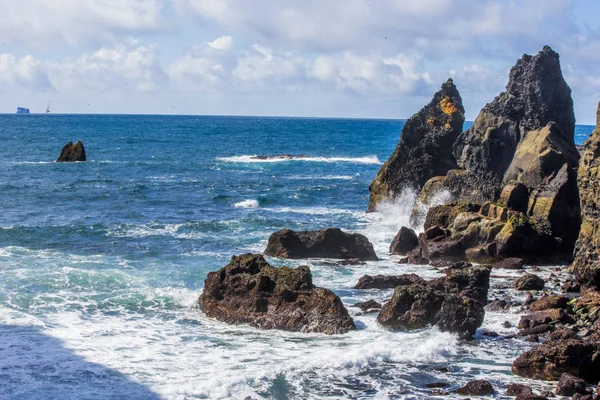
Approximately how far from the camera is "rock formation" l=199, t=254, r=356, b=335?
23.2 metres

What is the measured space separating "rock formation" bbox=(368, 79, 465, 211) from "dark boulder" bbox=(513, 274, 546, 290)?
1856 centimetres

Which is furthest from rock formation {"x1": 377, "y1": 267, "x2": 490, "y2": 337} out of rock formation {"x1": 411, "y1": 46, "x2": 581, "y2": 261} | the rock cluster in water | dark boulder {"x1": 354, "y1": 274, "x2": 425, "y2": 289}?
rock formation {"x1": 411, "y1": 46, "x2": 581, "y2": 261}

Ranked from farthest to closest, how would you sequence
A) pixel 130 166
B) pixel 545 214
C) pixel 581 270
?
1. pixel 130 166
2. pixel 545 214
3. pixel 581 270

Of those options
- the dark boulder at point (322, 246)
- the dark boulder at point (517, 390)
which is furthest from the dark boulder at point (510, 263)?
the dark boulder at point (517, 390)

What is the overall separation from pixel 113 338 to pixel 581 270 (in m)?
16.3

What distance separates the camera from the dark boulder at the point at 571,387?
17.7 meters

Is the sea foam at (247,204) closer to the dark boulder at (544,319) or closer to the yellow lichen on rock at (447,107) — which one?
the yellow lichen on rock at (447,107)

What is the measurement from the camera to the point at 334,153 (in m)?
110

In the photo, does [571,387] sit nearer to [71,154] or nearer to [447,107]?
[447,107]

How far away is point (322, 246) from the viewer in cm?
3384

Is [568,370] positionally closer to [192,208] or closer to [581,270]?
[581,270]

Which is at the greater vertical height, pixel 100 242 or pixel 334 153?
pixel 334 153

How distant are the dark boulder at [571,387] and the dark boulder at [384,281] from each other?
1045 centimetres

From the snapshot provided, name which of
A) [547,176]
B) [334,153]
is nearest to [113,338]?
[547,176]
